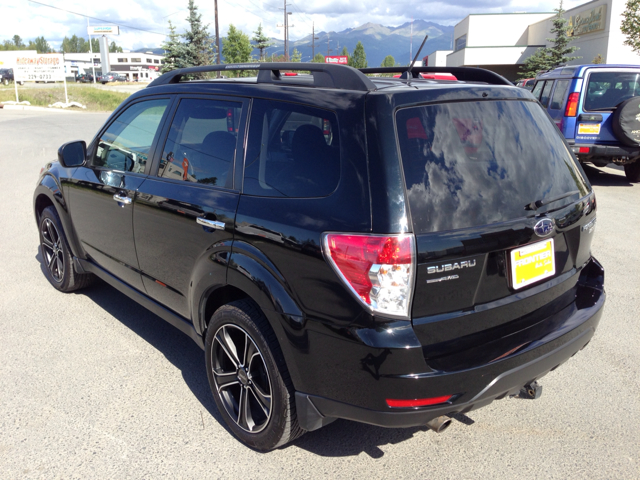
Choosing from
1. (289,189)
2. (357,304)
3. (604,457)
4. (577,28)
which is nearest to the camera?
(357,304)

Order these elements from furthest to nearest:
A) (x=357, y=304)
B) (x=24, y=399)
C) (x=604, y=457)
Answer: (x=24, y=399) → (x=604, y=457) → (x=357, y=304)

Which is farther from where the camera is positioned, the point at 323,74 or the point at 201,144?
the point at 201,144

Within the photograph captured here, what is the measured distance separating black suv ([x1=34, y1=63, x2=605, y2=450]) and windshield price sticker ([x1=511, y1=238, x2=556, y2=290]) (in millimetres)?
11

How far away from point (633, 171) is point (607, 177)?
677 mm

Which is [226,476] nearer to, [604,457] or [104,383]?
[104,383]

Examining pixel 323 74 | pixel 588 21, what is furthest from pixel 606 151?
pixel 588 21

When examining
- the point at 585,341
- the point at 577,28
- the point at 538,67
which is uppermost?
the point at 577,28

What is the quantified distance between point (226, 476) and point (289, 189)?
1.42 metres

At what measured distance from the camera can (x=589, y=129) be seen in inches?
378

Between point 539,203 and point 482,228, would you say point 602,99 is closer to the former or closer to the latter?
point 539,203

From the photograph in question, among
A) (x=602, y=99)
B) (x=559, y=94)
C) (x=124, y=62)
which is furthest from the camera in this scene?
(x=124, y=62)

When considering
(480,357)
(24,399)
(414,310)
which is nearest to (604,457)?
(480,357)

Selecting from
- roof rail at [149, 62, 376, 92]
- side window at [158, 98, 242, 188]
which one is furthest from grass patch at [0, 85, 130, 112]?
roof rail at [149, 62, 376, 92]

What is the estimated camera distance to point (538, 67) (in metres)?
43.7
